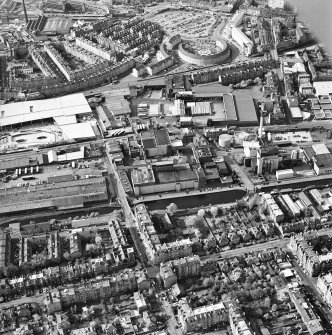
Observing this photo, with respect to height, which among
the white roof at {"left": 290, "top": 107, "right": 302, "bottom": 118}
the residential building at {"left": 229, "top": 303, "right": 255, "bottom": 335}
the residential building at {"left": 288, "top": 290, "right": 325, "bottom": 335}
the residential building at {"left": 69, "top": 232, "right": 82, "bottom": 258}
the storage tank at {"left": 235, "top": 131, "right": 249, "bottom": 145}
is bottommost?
the residential building at {"left": 288, "top": 290, "right": 325, "bottom": 335}

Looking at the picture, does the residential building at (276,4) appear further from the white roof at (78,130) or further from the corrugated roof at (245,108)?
the white roof at (78,130)

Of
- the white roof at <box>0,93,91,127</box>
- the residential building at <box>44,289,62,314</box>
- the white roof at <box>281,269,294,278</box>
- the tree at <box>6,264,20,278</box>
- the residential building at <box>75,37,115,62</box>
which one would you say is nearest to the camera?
the residential building at <box>44,289,62,314</box>

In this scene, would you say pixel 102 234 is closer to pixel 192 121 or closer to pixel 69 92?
pixel 192 121

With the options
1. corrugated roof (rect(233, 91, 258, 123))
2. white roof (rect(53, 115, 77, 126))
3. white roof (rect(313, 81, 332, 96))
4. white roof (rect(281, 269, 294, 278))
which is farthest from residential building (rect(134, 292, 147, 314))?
white roof (rect(313, 81, 332, 96))

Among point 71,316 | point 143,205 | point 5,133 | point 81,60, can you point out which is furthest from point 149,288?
point 81,60

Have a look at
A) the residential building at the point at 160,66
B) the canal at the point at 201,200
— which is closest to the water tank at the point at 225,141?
the canal at the point at 201,200

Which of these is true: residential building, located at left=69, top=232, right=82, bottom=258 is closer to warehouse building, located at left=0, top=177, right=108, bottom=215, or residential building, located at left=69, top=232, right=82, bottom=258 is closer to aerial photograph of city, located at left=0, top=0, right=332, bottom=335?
aerial photograph of city, located at left=0, top=0, right=332, bottom=335

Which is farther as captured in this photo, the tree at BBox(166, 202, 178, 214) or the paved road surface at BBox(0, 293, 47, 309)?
the tree at BBox(166, 202, 178, 214)
